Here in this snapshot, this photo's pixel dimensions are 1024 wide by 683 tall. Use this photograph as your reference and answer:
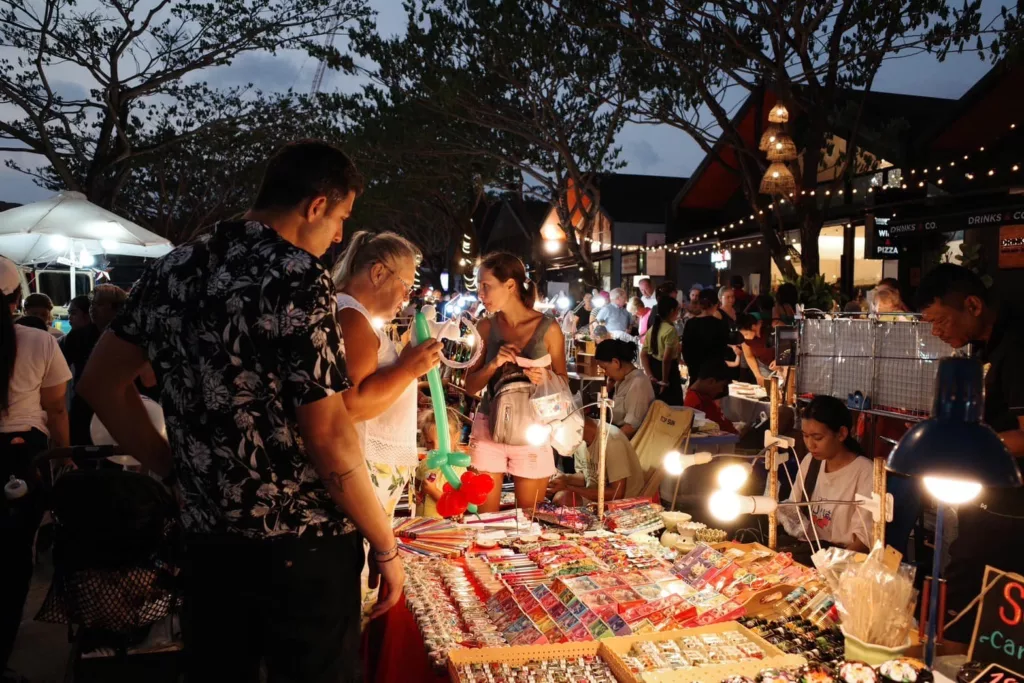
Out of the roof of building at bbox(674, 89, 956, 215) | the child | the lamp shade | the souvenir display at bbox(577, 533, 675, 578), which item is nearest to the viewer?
the lamp shade

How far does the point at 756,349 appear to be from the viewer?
850cm

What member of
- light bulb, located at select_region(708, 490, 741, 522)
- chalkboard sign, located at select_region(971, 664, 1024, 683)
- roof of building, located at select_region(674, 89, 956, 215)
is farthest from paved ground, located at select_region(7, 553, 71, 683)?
roof of building, located at select_region(674, 89, 956, 215)

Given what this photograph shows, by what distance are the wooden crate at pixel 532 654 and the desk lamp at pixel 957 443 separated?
1.10 m

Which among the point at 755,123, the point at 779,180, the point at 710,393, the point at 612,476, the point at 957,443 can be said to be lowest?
the point at 612,476

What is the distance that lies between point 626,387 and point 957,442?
4175 millimetres

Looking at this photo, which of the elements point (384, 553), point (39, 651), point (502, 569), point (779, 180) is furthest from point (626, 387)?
point (779, 180)

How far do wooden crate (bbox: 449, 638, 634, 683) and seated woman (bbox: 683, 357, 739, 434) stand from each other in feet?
12.8

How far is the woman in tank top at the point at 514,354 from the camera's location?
4090 mm

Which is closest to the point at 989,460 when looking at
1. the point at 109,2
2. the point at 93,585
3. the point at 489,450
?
the point at 489,450

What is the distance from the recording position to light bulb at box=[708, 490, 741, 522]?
2.74 metres

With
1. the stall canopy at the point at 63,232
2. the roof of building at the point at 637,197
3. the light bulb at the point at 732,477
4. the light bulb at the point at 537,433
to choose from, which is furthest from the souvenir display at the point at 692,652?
the roof of building at the point at 637,197

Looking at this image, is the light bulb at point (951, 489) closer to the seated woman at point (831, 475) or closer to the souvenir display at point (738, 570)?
the souvenir display at point (738, 570)

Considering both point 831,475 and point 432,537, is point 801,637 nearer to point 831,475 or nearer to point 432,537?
point 831,475

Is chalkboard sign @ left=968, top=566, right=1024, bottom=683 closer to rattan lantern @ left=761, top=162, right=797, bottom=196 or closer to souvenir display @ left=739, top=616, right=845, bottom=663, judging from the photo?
souvenir display @ left=739, top=616, right=845, bottom=663
